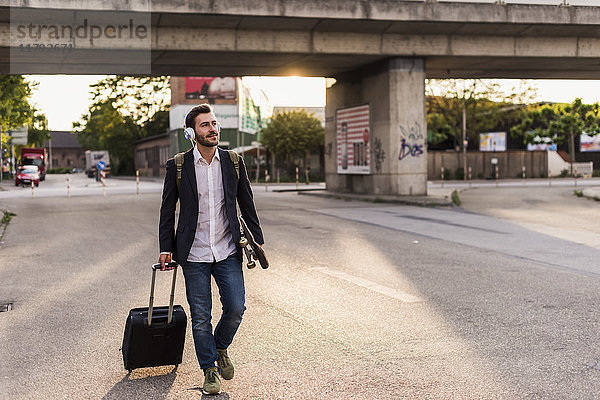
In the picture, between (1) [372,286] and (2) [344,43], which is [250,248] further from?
(2) [344,43]

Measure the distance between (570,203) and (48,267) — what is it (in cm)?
1801

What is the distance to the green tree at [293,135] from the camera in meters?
51.0

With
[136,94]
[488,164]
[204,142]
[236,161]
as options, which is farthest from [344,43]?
[136,94]

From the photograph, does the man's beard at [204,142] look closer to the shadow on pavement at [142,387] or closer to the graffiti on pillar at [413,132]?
the shadow on pavement at [142,387]

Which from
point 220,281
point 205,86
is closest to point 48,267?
point 220,281

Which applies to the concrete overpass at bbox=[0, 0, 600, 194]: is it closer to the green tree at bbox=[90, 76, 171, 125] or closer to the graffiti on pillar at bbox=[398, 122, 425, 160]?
the graffiti on pillar at bbox=[398, 122, 425, 160]

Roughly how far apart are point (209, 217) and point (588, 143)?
73.8 m

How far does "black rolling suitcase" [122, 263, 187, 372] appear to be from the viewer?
15.8 feet

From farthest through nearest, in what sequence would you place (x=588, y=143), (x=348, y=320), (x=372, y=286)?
(x=588, y=143) < (x=372, y=286) < (x=348, y=320)

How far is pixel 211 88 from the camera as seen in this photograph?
69375mm

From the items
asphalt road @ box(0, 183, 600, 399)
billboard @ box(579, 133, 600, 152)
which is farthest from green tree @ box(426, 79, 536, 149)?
asphalt road @ box(0, 183, 600, 399)

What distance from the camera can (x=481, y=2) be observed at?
862 inches

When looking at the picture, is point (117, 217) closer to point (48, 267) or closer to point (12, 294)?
point (48, 267)

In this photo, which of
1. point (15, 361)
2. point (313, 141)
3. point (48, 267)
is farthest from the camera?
point (313, 141)
